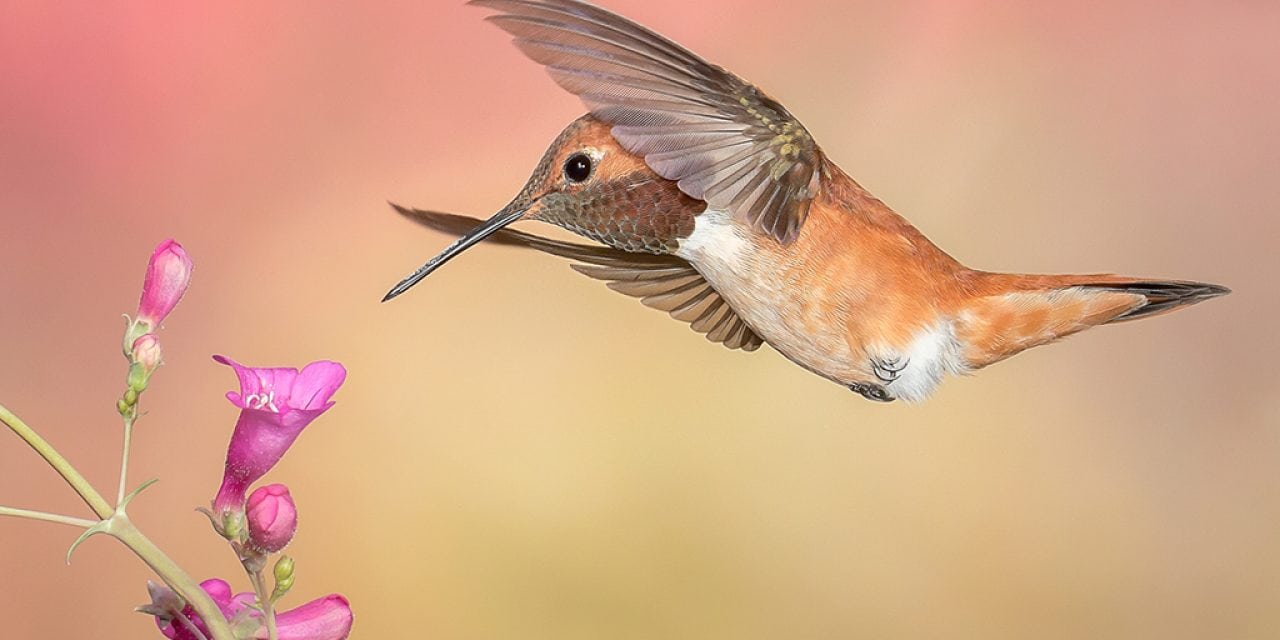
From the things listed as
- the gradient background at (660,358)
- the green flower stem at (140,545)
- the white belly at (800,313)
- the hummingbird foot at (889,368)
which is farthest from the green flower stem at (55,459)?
the gradient background at (660,358)

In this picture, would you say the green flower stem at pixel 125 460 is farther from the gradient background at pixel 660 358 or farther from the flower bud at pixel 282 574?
the gradient background at pixel 660 358

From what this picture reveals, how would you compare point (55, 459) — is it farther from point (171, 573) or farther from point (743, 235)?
point (743, 235)

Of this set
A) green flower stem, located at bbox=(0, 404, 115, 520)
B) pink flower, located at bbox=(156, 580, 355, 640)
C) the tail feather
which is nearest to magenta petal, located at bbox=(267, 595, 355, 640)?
pink flower, located at bbox=(156, 580, 355, 640)

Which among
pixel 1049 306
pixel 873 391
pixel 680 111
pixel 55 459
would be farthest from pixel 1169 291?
pixel 55 459

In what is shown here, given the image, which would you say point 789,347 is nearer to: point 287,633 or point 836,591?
point 287,633

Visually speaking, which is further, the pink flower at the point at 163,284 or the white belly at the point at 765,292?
the white belly at the point at 765,292

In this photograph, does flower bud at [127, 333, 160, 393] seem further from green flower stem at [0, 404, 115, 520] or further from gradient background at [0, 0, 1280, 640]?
gradient background at [0, 0, 1280, 640]
